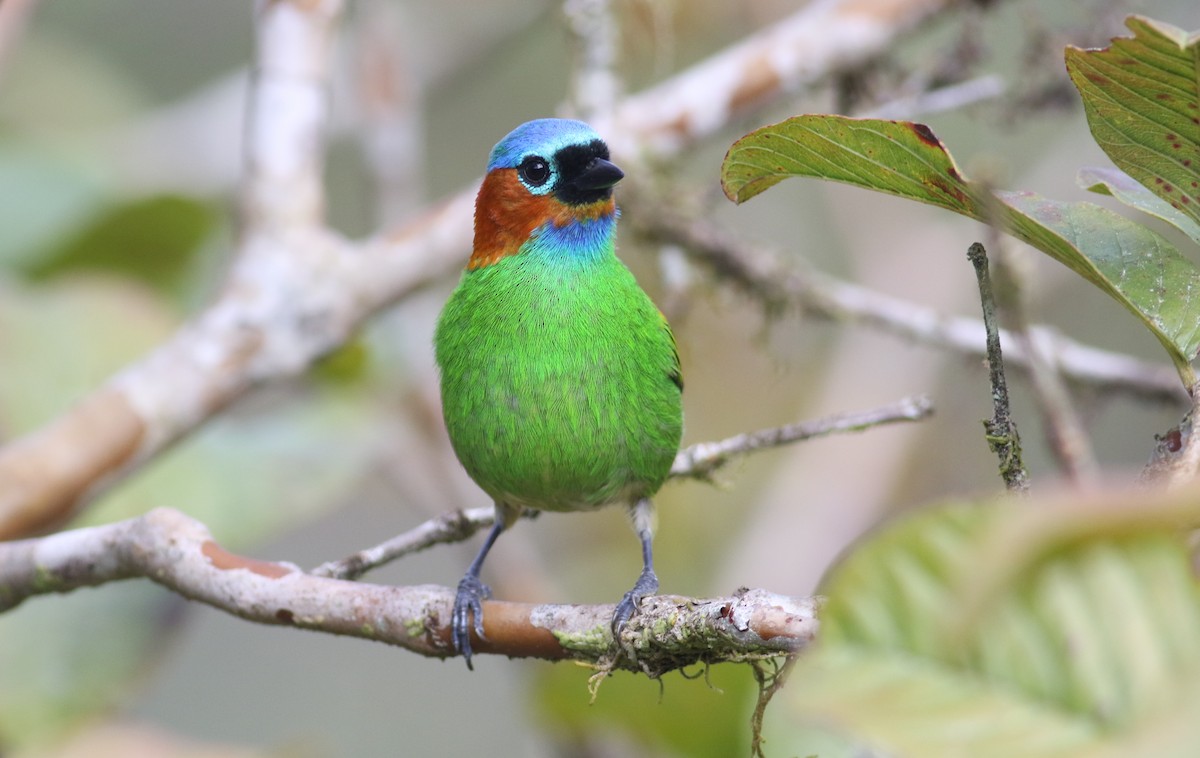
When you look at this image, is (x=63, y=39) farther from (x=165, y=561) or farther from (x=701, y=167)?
(x=165, y=561)

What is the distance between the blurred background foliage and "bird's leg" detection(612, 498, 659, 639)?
8.2 inches

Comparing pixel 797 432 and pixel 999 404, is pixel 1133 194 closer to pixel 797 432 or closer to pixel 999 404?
pixel 999 404

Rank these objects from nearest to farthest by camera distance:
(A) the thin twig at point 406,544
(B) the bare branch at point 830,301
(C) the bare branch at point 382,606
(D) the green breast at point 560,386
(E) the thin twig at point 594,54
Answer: (C) the bare branch at point 382,606, (A) the thin twig at point 406,544, (D) the green breast at point 560,386, (B) the bare branch at point 830,301, (E) the thin twig at point 594,54

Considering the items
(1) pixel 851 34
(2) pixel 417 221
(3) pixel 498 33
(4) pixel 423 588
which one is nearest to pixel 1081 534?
(4) pixel 423 588

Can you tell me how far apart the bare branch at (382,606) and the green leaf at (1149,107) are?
0.74 metres

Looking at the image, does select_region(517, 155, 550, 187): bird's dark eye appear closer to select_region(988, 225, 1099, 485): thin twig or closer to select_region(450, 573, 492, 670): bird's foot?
select_region(450, 573, 492, 670): bird's foot

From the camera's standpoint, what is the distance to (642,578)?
8.55ft

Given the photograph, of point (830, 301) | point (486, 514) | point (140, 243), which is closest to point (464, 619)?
point (486, 514)

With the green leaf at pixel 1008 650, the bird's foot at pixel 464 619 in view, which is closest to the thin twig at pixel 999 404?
the green leaf at pixel 1008 650

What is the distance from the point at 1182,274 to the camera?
1.64m

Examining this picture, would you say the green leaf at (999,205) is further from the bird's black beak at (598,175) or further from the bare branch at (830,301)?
the bare branch at (830,301)

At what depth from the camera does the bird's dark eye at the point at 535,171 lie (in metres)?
2.99

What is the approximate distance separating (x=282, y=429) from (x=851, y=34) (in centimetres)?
244

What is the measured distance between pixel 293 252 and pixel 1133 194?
2644mm
